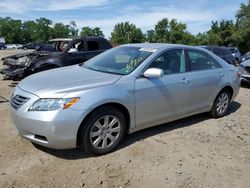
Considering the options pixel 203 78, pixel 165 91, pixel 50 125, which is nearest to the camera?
pixel 50 125

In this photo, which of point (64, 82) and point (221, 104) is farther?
point (221, 104)

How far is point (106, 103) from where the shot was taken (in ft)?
13.2

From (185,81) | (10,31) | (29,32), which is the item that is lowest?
(29,32)

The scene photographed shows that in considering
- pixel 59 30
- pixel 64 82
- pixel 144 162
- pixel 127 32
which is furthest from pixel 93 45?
A: pixel 59 30

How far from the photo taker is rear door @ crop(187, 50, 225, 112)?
5.34 m

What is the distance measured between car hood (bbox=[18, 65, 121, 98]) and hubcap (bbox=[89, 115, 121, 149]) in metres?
0.52

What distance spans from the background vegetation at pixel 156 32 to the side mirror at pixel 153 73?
37.6m

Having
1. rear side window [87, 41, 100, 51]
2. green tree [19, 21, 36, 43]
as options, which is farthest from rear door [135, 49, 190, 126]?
green tree [19, 21, 36, 43]

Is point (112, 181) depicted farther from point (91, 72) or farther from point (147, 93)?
point (91, 72)

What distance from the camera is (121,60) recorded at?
16.2ft

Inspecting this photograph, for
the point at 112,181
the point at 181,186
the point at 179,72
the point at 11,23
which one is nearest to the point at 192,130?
the point at 179,72

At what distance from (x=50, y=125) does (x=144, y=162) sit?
1370 mm

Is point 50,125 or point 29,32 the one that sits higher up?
point 50,125

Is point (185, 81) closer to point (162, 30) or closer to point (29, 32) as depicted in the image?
point (162, 30)
